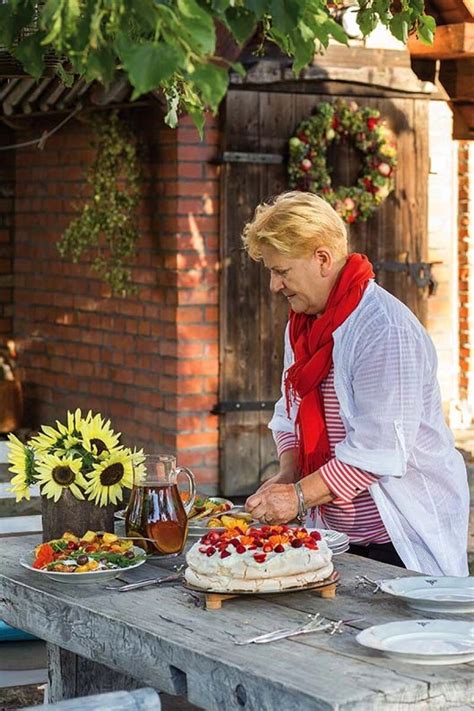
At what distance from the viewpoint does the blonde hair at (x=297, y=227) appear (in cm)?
364

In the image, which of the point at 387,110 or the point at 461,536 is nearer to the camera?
the point at 461,536

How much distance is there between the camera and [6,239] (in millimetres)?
9055

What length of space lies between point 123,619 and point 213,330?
4.49m

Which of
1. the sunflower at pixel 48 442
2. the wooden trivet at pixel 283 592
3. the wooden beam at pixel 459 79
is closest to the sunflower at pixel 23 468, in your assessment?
the sunflower at pixel 48 442

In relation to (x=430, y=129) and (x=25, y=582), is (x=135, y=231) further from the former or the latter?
(x=25, y=582)

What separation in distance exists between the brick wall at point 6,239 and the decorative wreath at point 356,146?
87.4 inches

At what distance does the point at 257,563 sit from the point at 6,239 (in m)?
6.33

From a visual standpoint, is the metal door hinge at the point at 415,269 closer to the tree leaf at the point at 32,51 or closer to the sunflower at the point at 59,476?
the sunflower at the point at 59,476

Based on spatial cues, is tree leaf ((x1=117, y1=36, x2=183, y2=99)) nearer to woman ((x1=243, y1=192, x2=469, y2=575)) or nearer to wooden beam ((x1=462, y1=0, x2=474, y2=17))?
woman ((x1=243, y1=192, x2=469, y2=575))

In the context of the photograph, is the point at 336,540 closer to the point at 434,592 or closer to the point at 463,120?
the point at 434,592

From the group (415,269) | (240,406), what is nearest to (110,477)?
(240,406)

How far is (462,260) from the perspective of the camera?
29.9ft

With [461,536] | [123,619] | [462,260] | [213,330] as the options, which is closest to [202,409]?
[213,330]

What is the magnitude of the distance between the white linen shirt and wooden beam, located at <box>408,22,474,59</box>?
→ 14.3 feet
